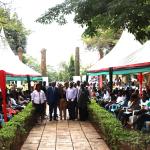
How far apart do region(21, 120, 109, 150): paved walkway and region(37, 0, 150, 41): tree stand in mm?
3024

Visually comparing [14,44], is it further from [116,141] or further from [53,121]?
[116,141]

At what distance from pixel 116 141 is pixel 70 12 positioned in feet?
12.2

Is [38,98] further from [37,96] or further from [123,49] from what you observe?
[123,49]

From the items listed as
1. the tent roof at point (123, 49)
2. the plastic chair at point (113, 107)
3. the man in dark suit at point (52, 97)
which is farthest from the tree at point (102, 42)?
the plastic chair at point (113, 107)

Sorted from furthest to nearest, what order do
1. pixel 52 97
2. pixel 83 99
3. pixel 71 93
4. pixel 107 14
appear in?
pixel 71 93 → pixel 52 97 → pixel 83 99 → pixel 107 14

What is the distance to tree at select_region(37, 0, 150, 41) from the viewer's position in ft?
28.4

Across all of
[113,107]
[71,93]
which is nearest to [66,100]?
[71,93]

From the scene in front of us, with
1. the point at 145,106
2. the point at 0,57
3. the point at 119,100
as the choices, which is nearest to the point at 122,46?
the point at 119,100

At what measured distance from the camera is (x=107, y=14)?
9.27 metres

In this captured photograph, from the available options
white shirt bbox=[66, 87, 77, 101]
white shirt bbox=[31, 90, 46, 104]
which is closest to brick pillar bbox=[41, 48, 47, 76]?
white shirt bbox=[66, 87, 77, 101]

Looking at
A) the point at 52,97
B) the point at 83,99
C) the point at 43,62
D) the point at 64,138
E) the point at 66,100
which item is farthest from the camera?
the point at 43,62

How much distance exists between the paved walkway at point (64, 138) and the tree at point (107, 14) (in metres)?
3.02

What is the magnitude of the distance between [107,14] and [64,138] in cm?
476

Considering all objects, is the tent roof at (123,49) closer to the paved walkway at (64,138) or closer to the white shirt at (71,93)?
the white shirt at (71,93)
